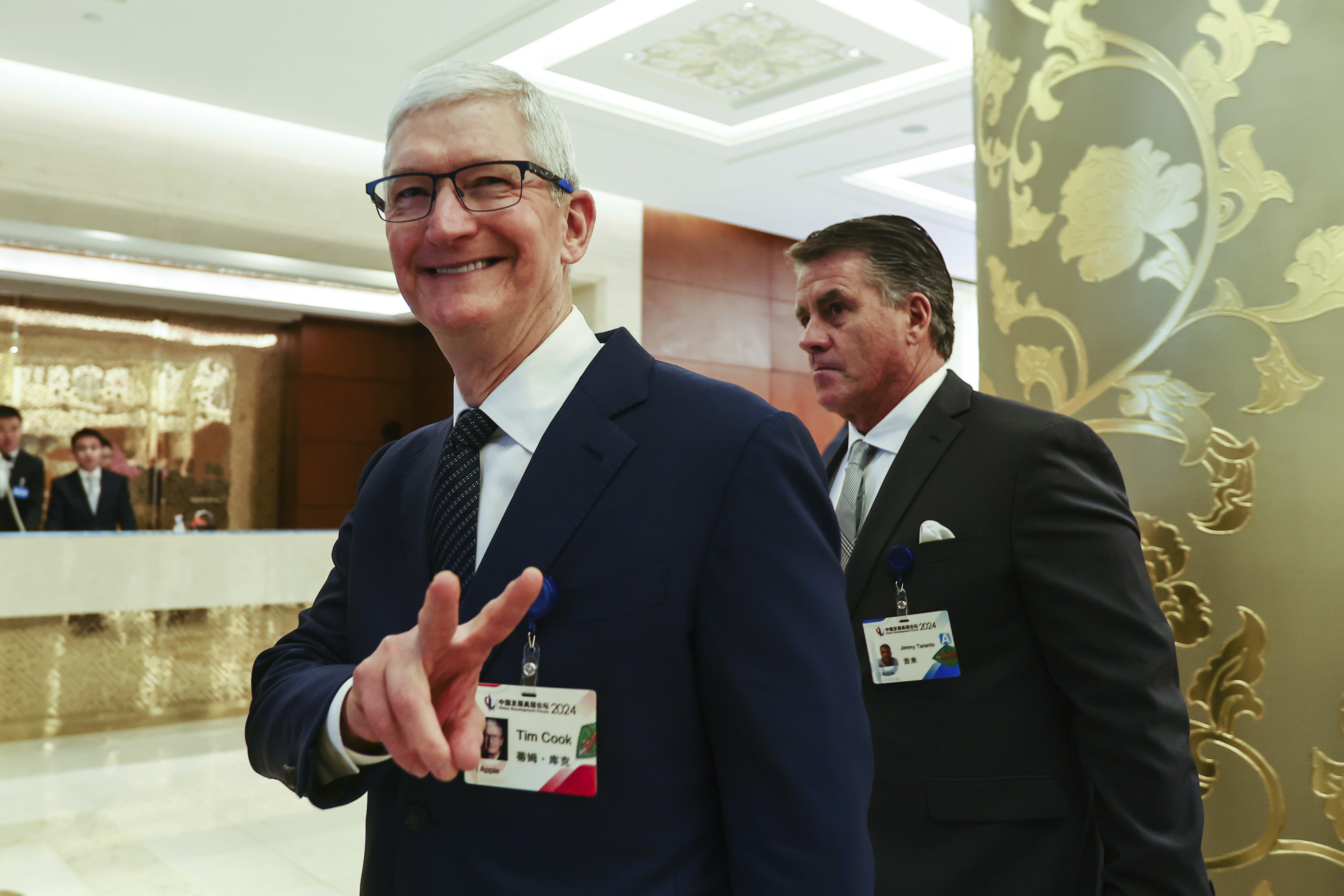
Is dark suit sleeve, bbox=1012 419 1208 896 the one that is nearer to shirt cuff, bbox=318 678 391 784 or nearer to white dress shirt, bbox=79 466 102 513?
shirt cuff, bbox=318 678 391 784

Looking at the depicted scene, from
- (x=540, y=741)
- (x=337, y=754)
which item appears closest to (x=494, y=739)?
(x=540, y=741)

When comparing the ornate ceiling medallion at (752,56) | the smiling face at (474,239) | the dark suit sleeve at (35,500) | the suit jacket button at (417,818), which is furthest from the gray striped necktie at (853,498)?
the dark suit sleeve at (35,500)

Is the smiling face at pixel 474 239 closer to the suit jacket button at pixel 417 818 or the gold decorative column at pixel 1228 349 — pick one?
the suit jacket button at pixel 417 818

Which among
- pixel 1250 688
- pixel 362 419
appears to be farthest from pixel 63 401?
pixel 1250 688

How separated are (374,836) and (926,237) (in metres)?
1.67

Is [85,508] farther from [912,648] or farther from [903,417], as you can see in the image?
[912,648]

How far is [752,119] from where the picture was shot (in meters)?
8.69

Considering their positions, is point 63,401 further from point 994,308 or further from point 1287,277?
point 1287,277

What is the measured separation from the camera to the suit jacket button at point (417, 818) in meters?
1.09

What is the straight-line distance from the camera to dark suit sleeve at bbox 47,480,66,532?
387 inches

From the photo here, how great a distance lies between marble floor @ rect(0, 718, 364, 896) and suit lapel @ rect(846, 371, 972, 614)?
3.14 m

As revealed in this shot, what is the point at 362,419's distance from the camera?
503 inches

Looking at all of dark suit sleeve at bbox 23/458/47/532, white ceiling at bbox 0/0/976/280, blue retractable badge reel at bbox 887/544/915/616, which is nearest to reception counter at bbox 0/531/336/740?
dark suit sleeve at bbox 23/458/47/532

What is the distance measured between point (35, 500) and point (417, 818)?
33.5 feet
